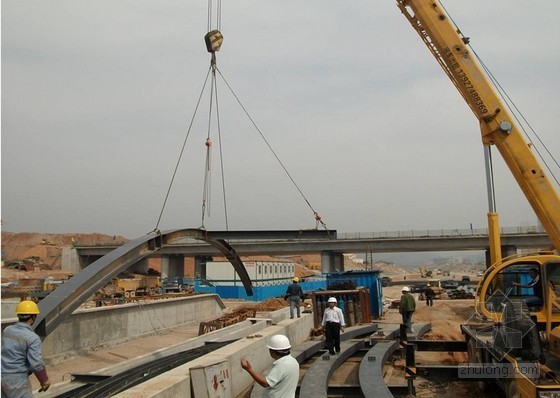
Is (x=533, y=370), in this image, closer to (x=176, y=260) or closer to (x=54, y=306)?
(x=54, y=306)

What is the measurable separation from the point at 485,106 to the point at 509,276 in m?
4.65

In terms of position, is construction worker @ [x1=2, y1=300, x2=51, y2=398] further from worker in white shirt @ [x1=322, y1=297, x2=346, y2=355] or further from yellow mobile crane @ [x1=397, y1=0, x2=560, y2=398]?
worker in white shirt @ [x1=322, y1=297, x2=346, y2=355]

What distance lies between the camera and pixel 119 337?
1808 cm

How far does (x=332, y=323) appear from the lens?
10.8m

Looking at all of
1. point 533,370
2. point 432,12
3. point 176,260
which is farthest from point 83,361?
point 176,260

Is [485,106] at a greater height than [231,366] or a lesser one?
greater

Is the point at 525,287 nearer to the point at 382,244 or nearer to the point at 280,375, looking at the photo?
the point at 280,375

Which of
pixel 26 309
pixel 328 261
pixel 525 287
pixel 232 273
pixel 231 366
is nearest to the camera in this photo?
pixel 26 309

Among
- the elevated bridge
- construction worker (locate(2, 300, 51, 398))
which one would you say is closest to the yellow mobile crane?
construction worker (locate(2, 300, 51, 398))

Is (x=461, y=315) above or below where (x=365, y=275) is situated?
below

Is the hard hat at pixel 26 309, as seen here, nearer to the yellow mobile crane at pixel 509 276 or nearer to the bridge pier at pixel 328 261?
the yellow mobile crane at pixel 509 276

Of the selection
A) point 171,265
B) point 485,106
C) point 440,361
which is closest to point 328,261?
point 171,265

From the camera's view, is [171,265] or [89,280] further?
[171,265]

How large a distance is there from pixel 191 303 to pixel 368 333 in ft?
38.6
